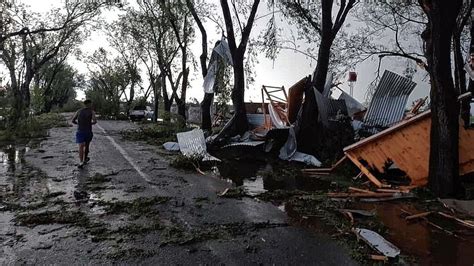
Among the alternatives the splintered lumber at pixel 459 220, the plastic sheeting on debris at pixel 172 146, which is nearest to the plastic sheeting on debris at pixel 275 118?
the plastic sheeting on debris at pixel 172 146

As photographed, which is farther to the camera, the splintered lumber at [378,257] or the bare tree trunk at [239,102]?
the bare tree trunk at [239,102]

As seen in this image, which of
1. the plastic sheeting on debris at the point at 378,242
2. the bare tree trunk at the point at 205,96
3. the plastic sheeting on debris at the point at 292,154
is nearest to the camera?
the plastic sheeting on debris at the point at 378,242

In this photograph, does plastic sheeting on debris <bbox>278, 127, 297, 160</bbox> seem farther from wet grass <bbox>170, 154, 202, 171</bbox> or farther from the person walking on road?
the person walking on road

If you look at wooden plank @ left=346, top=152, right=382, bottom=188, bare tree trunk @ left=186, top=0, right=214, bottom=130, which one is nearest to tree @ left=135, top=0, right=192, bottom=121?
bare tree trunk @ left=186, top=0, right=214, bottom=130

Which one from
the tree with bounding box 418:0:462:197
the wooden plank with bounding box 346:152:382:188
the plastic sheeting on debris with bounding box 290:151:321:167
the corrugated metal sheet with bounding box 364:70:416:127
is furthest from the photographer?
the corrugated metal sheet with bounding box 364:70:416:127

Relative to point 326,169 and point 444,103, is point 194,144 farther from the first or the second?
point 444,103

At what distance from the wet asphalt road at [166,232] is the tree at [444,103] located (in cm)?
333

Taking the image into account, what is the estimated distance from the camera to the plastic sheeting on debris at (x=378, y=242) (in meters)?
4.35

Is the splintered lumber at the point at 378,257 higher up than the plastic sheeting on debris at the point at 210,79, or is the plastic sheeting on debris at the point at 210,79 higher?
the plastic sheeting on debris at the point at 210,79

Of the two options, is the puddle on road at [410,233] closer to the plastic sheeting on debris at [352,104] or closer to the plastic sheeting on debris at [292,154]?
the plastic sheeting on debris at [292,154]

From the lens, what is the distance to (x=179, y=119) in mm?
23000

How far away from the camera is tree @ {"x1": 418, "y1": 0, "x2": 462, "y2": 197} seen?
7.20 m

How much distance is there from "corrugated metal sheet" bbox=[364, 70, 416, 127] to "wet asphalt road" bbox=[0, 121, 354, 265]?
19.6 ft

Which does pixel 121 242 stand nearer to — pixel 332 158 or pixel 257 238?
pixel 257 238
